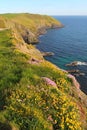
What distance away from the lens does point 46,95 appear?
21.4 metres

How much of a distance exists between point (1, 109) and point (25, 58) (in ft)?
44.1

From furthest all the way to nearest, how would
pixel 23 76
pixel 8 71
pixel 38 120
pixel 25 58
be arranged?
1. pixel 25 58
2. pixel 8 71
3. pixel 23 76
4. pixel 38 120

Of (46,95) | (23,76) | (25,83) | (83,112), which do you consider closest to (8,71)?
(23,76)

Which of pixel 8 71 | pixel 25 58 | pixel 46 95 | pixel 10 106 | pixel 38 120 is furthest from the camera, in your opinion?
pixel 25 58

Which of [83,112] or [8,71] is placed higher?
[8,71]

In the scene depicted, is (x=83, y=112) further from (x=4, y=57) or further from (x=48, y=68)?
(x=4, y=57)

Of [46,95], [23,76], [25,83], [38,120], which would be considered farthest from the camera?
[23,76]

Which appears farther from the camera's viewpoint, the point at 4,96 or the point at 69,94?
the point at 69,94

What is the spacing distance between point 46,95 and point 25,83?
2684mm

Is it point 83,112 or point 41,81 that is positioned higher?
point 41,81

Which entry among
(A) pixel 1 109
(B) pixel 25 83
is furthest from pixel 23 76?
(A) pixel 1 109

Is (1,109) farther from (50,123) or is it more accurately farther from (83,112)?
(83,112)

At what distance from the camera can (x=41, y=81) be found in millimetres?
23688

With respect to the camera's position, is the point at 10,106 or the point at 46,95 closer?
the point at 10,106
